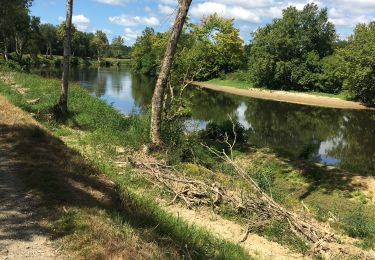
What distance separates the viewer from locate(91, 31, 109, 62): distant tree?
143 metres

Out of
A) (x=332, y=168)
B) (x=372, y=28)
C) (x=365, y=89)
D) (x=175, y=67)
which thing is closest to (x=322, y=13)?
(x=372, y=28)

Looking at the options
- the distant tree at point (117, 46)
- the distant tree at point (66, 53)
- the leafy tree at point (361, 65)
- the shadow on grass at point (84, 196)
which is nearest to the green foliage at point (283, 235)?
the shadow on grass at point (84, 196)

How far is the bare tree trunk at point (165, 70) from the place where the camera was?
1261cm

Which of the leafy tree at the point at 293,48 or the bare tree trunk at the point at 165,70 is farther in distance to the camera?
the leafy tree at the point at 293,48

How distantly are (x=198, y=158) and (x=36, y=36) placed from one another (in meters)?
70.6

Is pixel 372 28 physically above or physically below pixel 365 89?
above

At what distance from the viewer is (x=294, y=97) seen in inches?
2367

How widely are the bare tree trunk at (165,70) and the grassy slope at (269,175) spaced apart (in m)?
0.80

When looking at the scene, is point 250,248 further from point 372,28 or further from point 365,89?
point 372,28

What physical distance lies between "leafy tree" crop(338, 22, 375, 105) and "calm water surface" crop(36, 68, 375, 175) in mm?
4613

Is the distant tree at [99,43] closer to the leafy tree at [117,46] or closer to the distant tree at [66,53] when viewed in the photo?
the leafy tree at [117,46]

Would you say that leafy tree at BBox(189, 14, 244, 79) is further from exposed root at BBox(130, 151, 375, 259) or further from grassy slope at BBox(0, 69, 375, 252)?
exposed root at BBox(130, 151, 375, 259)

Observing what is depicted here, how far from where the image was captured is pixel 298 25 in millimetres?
65000

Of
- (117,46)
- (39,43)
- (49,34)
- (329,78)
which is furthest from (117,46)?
(329,78)
